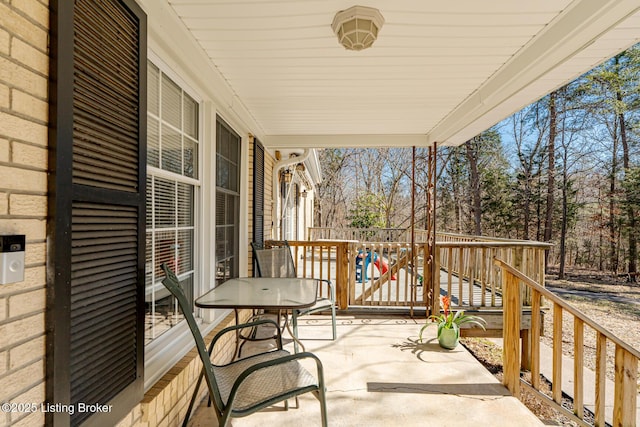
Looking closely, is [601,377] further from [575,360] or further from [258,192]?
[258,192]

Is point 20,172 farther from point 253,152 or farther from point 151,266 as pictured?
point 253,152

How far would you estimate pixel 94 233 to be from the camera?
4.06 feet

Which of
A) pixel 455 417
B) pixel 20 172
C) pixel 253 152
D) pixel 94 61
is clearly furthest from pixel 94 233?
pixel 253 152

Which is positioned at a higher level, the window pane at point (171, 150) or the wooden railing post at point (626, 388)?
the window pane at point (171, 150)

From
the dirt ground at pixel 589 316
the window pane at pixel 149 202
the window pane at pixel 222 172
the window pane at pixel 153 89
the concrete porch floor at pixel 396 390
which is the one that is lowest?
the dirt ground at pixel 589 316

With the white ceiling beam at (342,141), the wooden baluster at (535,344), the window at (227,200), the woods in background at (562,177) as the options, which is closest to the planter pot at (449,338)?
the wooden baluster at (535,344)

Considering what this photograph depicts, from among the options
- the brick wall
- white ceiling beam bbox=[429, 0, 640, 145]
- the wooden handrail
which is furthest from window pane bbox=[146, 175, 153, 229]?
the wooden handrail

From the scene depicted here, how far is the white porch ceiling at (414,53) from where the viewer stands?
69.4 inches

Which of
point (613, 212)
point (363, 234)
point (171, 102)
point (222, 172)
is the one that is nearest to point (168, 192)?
point (171, 102)

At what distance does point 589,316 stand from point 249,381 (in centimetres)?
747

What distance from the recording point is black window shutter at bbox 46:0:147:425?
104 cm

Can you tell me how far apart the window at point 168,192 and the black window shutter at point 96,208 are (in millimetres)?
407

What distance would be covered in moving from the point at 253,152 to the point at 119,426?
10.5 ft

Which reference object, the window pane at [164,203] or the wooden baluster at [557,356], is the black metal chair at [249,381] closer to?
the window pane at [164,203]
